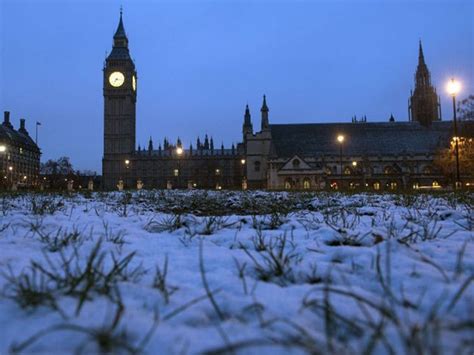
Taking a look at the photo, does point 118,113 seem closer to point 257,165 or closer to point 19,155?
point 19,155

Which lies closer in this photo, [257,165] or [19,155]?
[257,165]

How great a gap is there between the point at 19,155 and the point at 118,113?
3261 cm

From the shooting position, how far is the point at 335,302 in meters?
1.37

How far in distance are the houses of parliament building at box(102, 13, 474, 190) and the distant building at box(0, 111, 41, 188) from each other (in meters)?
25.0

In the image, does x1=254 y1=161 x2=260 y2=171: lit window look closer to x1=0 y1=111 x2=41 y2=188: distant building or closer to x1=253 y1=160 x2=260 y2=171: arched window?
x1=253 y1=160 x2=260 y2=171: arched window

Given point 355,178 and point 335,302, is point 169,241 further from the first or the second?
point 355,178

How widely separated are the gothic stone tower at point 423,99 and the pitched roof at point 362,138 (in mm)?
3178

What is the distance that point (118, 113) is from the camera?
303 feet

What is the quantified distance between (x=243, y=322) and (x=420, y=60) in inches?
3718

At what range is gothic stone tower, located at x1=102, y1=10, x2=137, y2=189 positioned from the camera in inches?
3558

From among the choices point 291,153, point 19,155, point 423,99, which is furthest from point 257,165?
point 19,155

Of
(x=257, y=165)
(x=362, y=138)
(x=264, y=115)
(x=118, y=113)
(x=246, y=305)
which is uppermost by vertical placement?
(x=118, y=113)

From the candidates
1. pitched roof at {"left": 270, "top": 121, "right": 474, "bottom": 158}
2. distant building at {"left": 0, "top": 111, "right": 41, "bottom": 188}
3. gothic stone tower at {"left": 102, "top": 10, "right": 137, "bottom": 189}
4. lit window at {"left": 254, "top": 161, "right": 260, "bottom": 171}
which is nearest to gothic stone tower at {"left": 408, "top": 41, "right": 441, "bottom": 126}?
pitched roof at {"left": 270, "top": 121, "right": 474, "bottom": 158}

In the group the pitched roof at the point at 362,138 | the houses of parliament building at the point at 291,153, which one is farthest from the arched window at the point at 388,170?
the pitched roof at the point at 362,138
